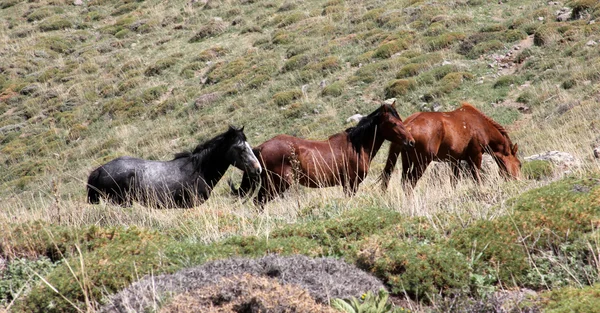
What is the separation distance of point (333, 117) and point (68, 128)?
52.2ft

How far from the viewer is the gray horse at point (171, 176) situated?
34.5 feet

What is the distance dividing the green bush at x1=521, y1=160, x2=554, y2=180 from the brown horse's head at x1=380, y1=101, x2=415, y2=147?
7.66ft

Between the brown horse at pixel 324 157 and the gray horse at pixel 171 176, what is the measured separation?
0.53m

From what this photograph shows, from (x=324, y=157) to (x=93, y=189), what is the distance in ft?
13.8

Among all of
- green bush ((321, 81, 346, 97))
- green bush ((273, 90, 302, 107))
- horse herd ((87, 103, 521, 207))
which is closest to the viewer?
horse herd ((87, 103, 521, 207))

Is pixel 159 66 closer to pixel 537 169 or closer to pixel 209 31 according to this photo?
pixel 209 31

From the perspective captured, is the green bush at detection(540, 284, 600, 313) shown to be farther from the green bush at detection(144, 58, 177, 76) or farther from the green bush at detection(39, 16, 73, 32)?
the green bush at detection(39, 16, 73, 32)

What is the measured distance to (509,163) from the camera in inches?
440

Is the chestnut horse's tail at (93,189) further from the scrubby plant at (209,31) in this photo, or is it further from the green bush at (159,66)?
the scrubby plant at (209,31)

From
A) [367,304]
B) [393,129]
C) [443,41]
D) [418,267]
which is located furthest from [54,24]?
[367,304]

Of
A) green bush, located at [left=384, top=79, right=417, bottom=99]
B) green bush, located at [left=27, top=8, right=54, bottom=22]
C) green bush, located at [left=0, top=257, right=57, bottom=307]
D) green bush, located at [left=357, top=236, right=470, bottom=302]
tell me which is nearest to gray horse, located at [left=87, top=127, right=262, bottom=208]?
green bush, located at [left=0, top=257, right=57, bottom=307]

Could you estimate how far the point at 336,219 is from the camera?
21.1 ft

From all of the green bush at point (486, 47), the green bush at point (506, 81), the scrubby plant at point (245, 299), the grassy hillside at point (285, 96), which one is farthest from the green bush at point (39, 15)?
the scrubby plant at point (245, 299)

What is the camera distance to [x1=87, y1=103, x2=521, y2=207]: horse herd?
10.2m
